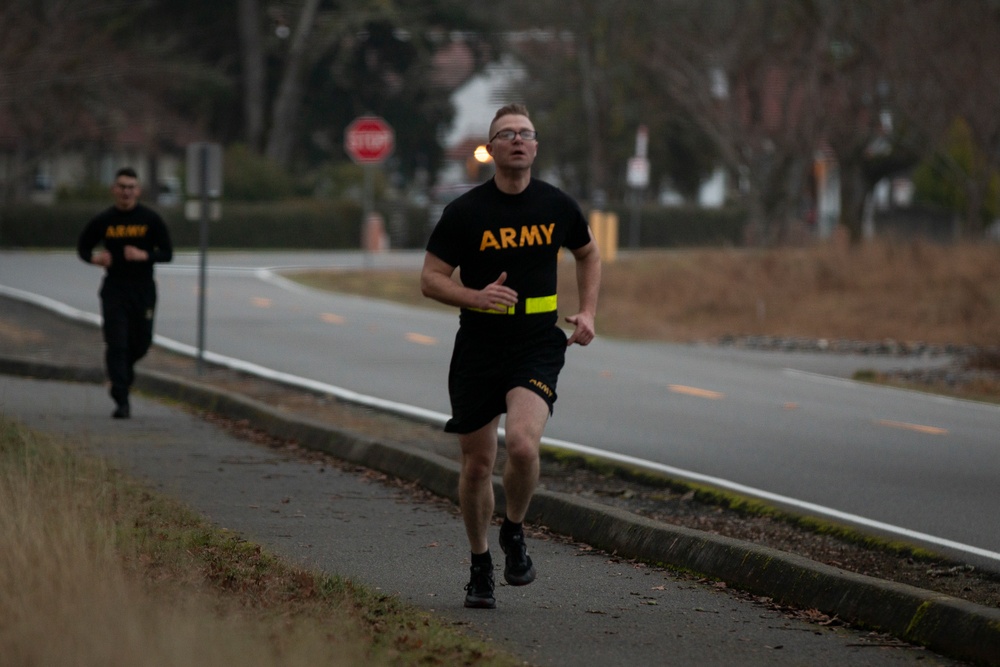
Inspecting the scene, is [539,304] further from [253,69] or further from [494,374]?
[253,69]

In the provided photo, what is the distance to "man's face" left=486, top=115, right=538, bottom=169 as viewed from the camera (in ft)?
21.4

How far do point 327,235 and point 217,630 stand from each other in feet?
148

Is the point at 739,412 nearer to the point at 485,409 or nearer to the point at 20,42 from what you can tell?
the point at 485,409

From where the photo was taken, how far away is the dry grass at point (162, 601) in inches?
173

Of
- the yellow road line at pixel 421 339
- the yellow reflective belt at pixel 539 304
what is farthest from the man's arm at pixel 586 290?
the yellow road line at pixel 421 339

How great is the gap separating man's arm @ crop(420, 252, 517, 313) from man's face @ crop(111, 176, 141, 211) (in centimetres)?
699

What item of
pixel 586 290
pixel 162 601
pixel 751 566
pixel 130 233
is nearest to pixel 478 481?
pixel 586 290

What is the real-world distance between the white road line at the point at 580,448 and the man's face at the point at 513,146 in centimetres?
339

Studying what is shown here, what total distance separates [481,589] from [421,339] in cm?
1544

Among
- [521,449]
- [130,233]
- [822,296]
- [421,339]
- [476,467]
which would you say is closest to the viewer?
[521,449]

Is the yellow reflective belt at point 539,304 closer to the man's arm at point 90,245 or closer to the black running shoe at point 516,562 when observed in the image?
the black running shoe at point 516,562

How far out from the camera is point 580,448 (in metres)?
12.1

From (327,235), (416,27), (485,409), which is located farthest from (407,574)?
(416,27)

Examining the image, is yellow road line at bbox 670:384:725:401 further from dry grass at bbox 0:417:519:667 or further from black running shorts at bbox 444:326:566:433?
black running shorts at bbox 444:326:566:433
